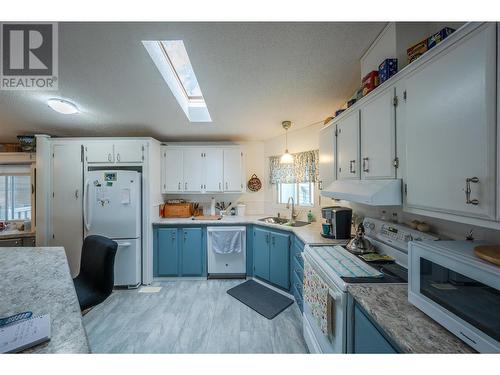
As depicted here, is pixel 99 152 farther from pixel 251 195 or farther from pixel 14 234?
pixel 251 195

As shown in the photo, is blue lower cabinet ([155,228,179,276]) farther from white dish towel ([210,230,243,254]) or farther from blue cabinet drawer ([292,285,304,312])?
blue cabinet drawer ([292,285,304,312])

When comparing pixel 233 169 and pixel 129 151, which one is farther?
pixel 233 169

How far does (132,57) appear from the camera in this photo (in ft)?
4.71

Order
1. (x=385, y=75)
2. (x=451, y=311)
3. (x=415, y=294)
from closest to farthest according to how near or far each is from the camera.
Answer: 1. (x=451, y=311)
2. (x=415, y=294)
3. (x=385, y=75)

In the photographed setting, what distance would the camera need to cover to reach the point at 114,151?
9.09 ft

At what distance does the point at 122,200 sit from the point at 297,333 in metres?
2.61

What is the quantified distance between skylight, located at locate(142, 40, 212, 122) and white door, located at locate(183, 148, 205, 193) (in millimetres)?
749

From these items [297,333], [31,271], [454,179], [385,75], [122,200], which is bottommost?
[297,333]

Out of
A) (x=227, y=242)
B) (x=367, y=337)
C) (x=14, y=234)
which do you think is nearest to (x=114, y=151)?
(x=14, y=234)

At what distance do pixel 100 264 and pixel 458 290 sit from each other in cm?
235

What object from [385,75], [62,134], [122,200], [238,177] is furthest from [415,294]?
[62,134]

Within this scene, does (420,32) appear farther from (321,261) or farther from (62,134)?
(62,134)

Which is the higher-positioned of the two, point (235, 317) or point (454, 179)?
point (454, 179)

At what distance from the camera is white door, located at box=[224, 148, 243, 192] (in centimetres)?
325
